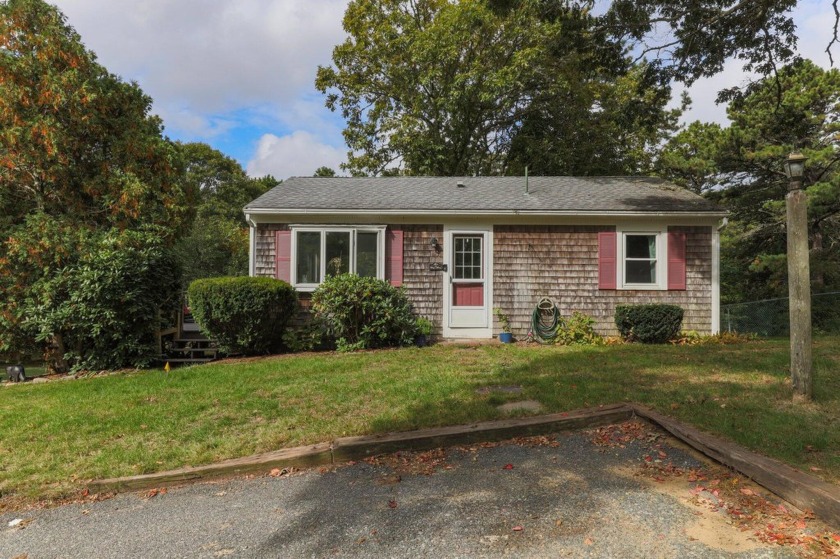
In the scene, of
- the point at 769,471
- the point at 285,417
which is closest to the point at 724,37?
Answer: the point at 769,471

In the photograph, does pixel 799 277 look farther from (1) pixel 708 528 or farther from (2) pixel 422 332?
(2) pixel 422 332

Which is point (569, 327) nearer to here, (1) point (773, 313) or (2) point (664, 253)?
(2) point (664, 253)

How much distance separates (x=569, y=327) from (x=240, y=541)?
773cm

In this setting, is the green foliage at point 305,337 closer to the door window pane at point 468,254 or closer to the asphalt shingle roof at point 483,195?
the asphalt shingle roof at point 483,195

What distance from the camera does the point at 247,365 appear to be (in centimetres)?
736

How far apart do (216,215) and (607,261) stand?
83.8ft

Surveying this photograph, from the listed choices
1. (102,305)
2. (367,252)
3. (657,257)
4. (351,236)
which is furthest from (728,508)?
(102,305)

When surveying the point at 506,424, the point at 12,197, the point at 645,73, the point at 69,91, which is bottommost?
the point at 506,424

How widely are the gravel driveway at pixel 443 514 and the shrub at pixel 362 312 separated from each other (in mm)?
4909

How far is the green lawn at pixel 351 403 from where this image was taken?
144 inches

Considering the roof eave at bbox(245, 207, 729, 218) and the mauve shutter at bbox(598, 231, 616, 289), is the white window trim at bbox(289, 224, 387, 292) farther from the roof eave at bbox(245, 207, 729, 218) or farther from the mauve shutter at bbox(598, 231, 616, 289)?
the mauve shutter at bbox(598, 231, 616, 289)

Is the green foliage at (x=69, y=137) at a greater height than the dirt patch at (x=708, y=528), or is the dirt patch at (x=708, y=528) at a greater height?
the green foliage at (x=69, y=137)

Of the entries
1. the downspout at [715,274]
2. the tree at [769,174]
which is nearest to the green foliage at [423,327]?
the downspout at [715,274]

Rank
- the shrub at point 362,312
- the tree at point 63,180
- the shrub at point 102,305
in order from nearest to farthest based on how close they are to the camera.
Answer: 1. the shrub at point 102,305
2. the tree at point 63,180
3. the shrub at point 362,312
